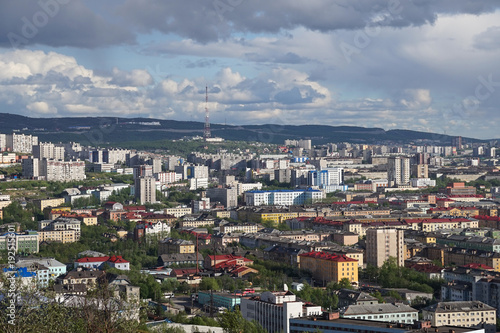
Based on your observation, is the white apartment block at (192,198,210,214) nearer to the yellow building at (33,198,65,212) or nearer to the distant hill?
the yellow building at (33,198,65,212)

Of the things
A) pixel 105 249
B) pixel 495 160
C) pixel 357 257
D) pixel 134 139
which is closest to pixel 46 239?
pixel 105 249

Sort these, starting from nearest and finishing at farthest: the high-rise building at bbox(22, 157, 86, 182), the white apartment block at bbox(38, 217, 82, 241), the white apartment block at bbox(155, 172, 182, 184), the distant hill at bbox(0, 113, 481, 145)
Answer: the white apartment block at bbox(38, 217, 82, 241) → the high-rise building at bbox(22, 157, 86, 182) → the white apartment block at bbox(155, 172, 182, 184) → the distant hill at bbox(0, 113, 481, 145)

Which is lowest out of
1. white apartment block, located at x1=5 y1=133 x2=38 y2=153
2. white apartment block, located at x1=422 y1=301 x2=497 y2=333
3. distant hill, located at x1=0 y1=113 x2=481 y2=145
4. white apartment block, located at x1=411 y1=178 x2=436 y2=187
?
white apartment block, located at x1=422 y1=301 x2=497 y2=333

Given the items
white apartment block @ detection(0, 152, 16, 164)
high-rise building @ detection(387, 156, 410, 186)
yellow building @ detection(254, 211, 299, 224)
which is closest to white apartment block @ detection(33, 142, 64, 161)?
white apartment block @ detection(0, 152, 16, 164)

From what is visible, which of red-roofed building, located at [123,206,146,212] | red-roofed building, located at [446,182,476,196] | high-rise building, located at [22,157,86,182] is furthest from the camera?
red-roofed building, located at [446,182,476,196]

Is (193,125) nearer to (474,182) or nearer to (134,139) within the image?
(134,139)

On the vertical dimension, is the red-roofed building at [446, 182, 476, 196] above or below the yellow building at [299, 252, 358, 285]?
above

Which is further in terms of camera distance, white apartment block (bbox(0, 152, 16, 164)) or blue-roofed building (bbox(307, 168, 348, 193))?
blue-roofed building (bbox(307, 168, 348, 193))
